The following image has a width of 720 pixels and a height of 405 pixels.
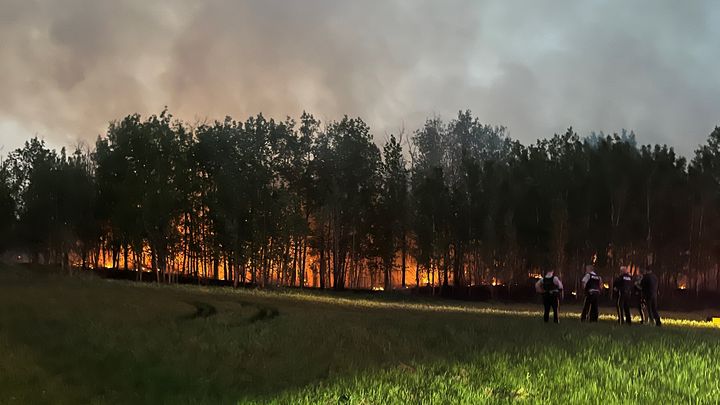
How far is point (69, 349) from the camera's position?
57.8ft

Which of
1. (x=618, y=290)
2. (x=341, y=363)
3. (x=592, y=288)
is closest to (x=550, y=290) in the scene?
(x=592, y=288)

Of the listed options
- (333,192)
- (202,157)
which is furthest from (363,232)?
(202,157)

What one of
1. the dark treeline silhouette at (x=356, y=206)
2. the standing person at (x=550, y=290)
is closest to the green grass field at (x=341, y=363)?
the standing person at (x=550, y=290)

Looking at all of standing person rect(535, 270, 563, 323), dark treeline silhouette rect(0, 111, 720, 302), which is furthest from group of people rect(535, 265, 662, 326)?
dark treeline silhouette rect(0, 111, 720, 302)

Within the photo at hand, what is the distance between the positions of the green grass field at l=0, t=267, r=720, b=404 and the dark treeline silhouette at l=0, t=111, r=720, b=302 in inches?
1688

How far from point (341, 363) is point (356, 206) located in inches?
2193

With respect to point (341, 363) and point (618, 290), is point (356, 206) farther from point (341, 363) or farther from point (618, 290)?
point (341, 363)

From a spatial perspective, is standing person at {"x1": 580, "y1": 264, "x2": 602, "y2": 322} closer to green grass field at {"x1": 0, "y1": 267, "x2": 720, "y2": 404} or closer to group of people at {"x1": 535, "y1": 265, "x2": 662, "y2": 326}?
group of people at {"x1": 535, "y1": 265, "x2": 662, "y2": 326}

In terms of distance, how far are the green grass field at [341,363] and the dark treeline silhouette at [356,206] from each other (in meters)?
42.9

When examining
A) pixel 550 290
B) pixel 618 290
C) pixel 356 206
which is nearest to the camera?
pixel 550 290

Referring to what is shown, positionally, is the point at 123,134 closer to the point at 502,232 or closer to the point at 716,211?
the point at 502,232

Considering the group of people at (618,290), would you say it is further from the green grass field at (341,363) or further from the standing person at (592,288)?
the green grass field at (341,363)

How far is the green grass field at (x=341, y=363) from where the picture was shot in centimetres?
1109

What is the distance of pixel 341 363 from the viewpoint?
46.8 feet
